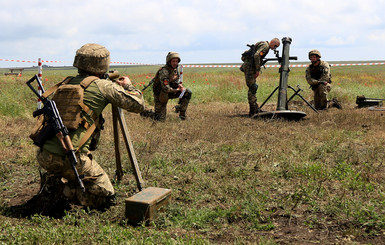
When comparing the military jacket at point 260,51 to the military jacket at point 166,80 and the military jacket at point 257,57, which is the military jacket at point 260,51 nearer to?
the military jacket at point 257,57

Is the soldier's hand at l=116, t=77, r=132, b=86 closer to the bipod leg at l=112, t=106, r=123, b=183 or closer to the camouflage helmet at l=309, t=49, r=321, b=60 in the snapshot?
the bipod leg at l=112, t=106, r=123, b=183

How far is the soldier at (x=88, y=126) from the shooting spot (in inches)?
152

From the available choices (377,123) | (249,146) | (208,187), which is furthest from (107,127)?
(377,123)

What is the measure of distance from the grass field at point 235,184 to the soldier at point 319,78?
2.60 m

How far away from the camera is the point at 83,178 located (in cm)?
391

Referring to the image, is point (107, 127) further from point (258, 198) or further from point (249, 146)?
point (258, 198)

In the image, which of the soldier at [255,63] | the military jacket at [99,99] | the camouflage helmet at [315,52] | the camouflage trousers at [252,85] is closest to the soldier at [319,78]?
the camouflage helmet at [315,52]

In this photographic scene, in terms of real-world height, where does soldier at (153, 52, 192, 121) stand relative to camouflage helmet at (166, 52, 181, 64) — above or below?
below

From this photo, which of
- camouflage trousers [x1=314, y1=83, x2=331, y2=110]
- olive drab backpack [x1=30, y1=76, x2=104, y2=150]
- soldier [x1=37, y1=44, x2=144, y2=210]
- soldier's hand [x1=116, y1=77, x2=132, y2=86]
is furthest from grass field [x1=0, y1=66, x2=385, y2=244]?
camouflage trousers [x1=314, y1=83, x2=331, y2=110]

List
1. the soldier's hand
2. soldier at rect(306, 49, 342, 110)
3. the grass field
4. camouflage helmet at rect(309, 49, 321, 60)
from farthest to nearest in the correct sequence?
1. soldier at rect(306, 49, 342, 110)
2. camouflage helmet at rect(309, 49, 321, 60)
3. the soldier's hand
4. the grass field

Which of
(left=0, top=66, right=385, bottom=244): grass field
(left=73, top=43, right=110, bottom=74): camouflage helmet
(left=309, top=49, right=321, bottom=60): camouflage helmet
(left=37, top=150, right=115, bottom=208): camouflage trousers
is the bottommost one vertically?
(left=0, top=66, right=385, bottom=244): grass field

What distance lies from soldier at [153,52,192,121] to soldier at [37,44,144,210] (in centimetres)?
545

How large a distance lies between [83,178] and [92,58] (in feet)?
4.20

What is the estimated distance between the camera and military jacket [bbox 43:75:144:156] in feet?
12.7
